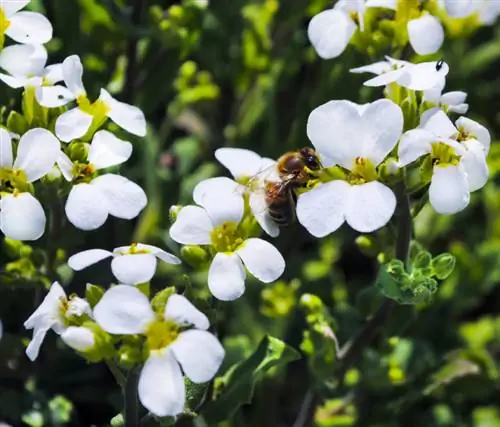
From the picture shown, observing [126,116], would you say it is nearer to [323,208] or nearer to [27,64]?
[27,64]

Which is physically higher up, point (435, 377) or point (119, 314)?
point (119, 314)

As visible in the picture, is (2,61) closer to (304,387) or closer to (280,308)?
(280,308)

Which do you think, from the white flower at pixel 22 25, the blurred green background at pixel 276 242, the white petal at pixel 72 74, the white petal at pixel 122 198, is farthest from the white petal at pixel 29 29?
the white petal at pixel 122 198

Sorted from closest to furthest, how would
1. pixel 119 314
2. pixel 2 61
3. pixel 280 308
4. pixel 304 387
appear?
pixel 119 314 < pixel 2 61 < pixel 280 308 < pixel 304 387

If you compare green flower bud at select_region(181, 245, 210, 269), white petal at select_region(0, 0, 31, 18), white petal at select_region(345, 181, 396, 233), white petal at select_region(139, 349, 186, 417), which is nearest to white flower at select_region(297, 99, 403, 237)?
white petal at select_region(345, 181, 396, 233)

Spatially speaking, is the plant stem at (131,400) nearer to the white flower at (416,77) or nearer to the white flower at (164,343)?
the white flower at (164,343)

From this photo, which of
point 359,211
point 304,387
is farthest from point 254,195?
point 304,387

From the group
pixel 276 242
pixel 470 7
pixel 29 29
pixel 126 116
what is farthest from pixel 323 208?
pixel 276 242
